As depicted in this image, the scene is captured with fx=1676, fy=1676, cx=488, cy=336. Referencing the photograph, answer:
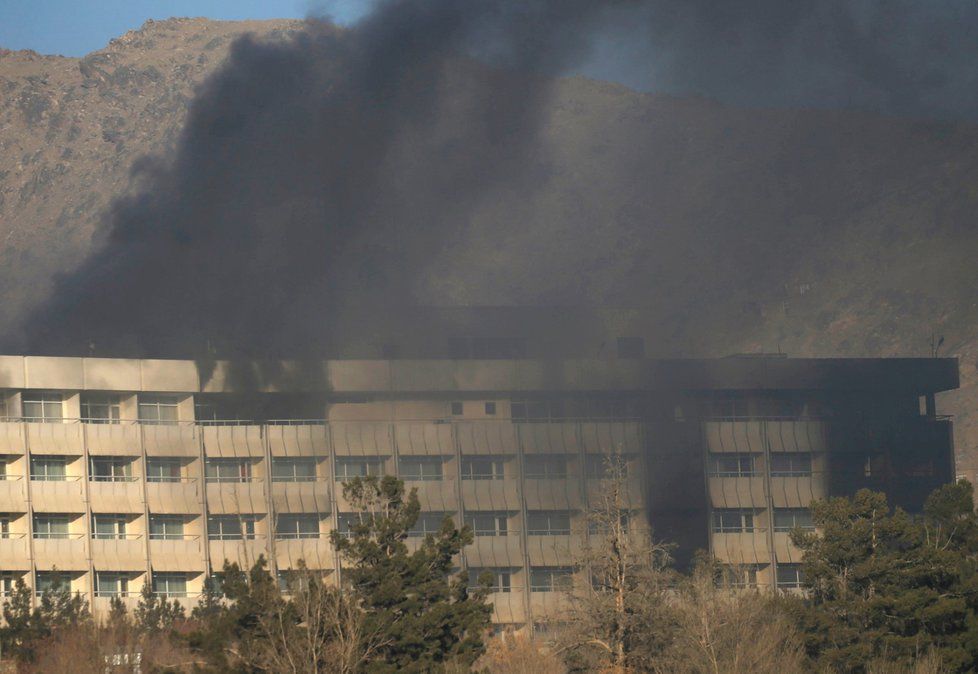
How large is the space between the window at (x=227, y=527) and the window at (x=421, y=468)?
42.1 ft

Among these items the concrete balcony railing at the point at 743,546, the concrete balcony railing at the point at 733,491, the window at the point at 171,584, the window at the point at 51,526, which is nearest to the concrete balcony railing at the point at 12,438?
the window at the point at 51,526

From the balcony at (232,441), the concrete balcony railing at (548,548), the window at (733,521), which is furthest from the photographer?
the window at (733,521)

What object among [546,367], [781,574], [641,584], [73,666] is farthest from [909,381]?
[73,666]

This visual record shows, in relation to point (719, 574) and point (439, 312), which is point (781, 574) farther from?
point (439, 312)

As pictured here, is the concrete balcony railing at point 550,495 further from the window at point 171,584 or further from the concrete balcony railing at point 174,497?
the window at point 171,584

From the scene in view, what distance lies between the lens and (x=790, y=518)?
141750 millimetres

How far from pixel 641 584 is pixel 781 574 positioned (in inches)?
2472

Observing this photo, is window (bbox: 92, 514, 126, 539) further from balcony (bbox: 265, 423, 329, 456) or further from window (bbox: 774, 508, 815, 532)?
window (bbox: 774, 508, 815, 532)

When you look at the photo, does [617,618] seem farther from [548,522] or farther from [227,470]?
[227,470]

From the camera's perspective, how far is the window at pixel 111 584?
128 metres

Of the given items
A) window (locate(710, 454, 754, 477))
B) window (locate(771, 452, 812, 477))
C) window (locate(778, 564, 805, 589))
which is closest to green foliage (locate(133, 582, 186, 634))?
window (locate(710, 454, 754, 477))

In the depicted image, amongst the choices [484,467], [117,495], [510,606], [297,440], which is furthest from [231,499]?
[510,606]

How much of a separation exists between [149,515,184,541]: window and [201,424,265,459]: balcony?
5941 mm

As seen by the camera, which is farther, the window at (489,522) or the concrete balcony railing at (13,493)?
the window at (489,522)
